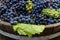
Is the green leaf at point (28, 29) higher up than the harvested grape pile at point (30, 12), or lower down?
lower down

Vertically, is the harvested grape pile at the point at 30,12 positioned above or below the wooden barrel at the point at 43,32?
above

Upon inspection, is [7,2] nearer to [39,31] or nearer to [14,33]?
[14,33]

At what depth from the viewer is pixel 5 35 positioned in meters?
1.41

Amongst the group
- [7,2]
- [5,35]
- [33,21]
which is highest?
[7,2]

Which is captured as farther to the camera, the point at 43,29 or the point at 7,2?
the point at 7,2

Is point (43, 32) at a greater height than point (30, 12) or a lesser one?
lesser

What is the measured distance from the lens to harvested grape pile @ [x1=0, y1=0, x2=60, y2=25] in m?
1.39

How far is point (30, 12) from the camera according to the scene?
1.46 m

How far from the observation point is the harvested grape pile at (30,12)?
139cm

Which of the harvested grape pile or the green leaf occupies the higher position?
the harvested grape pile

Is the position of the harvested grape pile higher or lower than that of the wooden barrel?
higher

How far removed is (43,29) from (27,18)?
0.15 metres

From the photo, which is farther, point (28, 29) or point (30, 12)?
point (30, 12)

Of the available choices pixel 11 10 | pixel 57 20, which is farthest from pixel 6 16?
pixel 57 20
